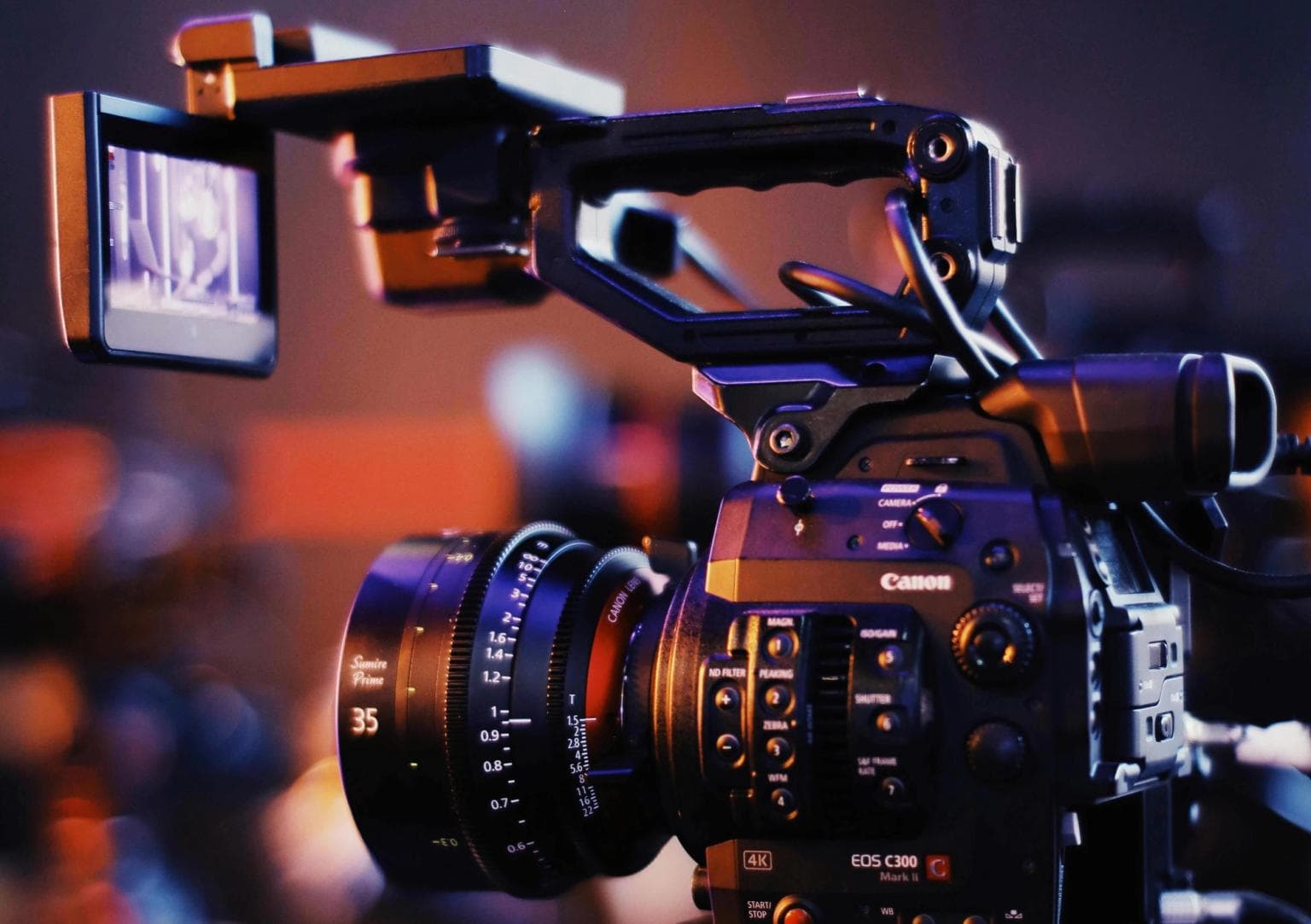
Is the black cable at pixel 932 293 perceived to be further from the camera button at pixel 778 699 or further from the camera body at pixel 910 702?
the camera button at pixel 778 699

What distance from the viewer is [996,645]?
21.7 inches

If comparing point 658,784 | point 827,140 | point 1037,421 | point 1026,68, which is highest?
point 1026,68

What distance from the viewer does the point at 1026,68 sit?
1054 mm

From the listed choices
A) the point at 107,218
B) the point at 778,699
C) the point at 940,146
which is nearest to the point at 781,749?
the point at 778,699

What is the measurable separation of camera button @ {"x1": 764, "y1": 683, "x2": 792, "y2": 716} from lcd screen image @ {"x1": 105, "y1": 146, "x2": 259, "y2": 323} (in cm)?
37

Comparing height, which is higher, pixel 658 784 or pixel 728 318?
pixel 728 318

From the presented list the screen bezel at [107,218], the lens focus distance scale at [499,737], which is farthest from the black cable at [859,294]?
the screen bezel at [107,218]

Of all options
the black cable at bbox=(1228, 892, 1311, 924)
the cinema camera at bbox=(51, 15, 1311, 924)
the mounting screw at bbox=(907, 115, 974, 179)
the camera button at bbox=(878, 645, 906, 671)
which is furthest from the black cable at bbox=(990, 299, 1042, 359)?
the black cable at bbox=(1228, 892, 1311, 924)

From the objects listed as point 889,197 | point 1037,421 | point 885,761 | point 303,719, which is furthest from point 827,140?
point 303,719

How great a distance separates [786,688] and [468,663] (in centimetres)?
18

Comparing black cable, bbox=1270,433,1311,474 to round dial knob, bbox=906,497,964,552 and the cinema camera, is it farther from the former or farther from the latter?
round dial knob, bbox=906,497,964,552

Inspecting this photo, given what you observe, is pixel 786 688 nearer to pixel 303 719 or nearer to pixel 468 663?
pixel 468 663

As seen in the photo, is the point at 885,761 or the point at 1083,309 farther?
the point at 1083,309

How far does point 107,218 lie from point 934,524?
1.35 ft
